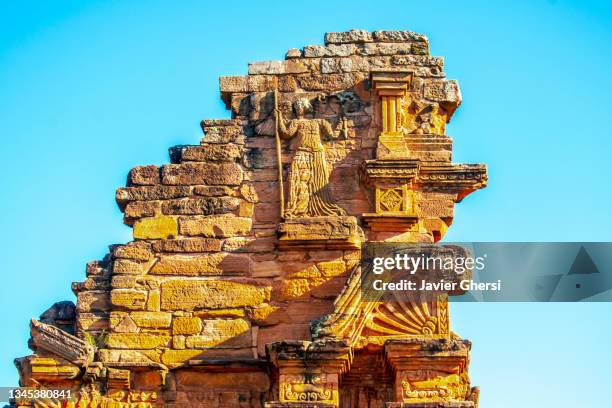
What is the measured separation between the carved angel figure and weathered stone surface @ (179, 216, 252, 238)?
521 millimetres

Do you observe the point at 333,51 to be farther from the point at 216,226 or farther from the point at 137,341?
the point at 137,341

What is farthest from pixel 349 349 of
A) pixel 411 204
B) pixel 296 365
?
pixel 411 204

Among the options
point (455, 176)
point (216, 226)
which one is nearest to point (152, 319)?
point (216, 226)

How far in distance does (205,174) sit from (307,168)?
1.15 metres

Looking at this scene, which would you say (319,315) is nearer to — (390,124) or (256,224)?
(256,224)

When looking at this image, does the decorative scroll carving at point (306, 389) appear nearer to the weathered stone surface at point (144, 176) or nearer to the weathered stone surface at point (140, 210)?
the weathered stone surface at point (140, 210)

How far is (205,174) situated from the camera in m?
17.4

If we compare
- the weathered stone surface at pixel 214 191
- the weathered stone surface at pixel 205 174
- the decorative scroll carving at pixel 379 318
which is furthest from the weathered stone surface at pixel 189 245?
the decorative scroll carving at pixel 379 318

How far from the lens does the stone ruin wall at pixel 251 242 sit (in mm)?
16578

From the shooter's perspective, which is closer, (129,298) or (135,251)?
(129,298)

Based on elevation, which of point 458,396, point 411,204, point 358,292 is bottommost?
point 458,396

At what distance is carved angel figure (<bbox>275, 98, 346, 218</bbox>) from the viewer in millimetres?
17094

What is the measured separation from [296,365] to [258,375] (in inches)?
30.2

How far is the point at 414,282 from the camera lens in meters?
16.4
